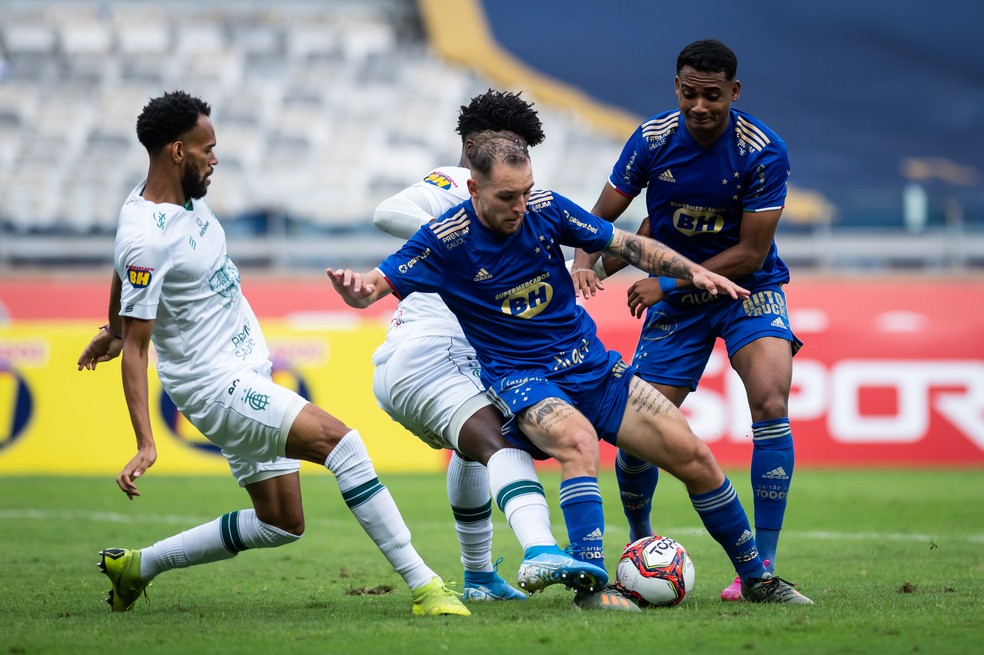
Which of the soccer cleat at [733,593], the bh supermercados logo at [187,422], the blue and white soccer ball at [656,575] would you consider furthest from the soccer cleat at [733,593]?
the bh supermercados logo at [187,422]

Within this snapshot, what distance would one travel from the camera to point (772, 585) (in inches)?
221

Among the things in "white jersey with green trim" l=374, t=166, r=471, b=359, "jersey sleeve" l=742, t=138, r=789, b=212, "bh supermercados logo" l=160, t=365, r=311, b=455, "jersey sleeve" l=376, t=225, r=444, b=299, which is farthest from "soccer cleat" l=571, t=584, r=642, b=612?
"bh supermercados logo" l=160, t=365, r=311, b=455

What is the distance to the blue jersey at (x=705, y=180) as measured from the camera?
615 cm

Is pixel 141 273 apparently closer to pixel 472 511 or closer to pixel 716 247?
pixel 472 511

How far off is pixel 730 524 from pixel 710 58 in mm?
2144

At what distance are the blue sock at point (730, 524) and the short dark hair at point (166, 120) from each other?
278 cm

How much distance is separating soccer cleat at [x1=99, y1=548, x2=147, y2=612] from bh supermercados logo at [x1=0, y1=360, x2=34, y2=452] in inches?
320

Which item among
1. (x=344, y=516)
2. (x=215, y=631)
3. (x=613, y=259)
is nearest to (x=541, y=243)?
(x=613, y=259)

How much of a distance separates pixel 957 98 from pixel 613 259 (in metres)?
19.6

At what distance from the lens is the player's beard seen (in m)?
5.65

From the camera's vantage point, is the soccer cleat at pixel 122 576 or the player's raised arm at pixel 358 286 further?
the soccer cleat at pixel 122 576

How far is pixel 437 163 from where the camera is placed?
22328 millimetres

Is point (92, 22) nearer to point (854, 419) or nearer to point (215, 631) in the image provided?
point (854, 419)

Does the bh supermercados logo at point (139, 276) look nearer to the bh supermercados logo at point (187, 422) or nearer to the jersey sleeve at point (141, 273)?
the jersey sleeve at point (141, 273)
